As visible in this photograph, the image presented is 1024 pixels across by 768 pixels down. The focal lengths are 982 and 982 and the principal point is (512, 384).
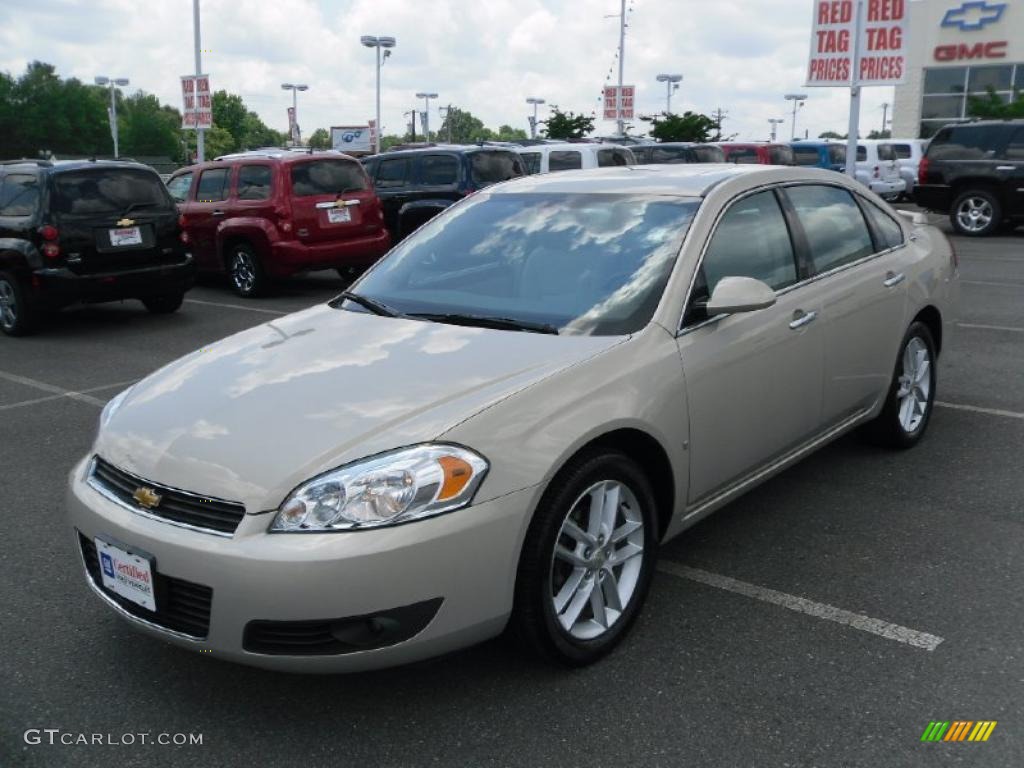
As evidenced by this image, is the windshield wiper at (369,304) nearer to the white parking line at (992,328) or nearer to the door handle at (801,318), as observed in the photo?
the door handle at (801,318)

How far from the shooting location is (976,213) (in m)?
17.5

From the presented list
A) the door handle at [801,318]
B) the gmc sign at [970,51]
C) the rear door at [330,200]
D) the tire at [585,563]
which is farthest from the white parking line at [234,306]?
the gmc sign at [970,51]

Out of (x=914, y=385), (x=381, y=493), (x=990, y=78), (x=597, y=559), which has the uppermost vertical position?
(x=990, y=78)

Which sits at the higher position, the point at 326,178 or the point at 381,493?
the point at 326,178

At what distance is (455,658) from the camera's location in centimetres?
321

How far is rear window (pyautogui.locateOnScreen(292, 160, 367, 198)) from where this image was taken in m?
11.7

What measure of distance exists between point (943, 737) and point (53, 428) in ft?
17.7

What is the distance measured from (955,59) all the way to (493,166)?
1184 inches

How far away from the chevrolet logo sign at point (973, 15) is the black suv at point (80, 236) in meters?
35.3

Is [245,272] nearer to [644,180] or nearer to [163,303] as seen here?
[163,303]

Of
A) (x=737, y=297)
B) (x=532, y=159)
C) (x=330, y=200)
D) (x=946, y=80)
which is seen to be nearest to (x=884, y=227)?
(x=737, y=297)

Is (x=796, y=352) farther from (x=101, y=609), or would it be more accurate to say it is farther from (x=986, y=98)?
(x=986, y=98)

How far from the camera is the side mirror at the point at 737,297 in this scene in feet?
11.3

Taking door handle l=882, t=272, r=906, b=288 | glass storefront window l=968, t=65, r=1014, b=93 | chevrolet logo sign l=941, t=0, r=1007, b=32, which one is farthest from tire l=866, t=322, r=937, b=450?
chevrolet logo sign l=941, t=0, r=1007, b=32
